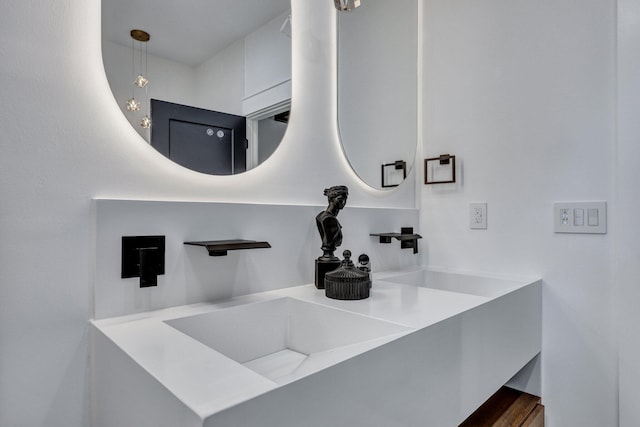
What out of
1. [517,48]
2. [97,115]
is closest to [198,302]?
[97,115]

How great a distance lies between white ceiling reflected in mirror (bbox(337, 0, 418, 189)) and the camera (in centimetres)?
145

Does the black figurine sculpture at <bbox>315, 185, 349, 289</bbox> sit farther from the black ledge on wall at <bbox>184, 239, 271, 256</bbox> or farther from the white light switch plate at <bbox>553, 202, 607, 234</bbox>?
the white light switch plate at <bbox>553, 202, 607, 234</bbox>

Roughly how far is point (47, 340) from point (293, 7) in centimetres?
122

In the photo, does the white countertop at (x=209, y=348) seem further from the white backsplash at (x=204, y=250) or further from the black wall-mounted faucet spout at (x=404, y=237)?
the black wall-mounted faucet spout at (x=404, y=237)

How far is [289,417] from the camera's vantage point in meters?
0.51

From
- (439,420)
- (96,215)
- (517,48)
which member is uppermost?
(517,48)

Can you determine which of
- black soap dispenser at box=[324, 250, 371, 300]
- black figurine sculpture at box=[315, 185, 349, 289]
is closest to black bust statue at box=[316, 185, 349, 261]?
black figurine sculpture at box=[315, 185, 349, 289]

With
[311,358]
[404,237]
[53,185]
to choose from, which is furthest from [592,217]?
[53,185]

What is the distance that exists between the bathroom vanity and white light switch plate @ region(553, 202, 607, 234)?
0.27 meters

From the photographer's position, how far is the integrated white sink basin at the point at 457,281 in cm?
136

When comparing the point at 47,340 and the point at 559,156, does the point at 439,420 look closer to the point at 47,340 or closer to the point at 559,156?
the point at 47,340

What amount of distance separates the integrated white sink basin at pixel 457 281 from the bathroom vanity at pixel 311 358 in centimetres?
7

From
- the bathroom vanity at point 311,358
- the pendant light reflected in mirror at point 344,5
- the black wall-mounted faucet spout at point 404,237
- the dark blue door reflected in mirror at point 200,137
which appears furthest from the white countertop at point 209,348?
the pendant light reflected in mirror at point 344,5

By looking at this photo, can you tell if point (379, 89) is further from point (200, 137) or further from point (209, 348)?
point (209, 348)
